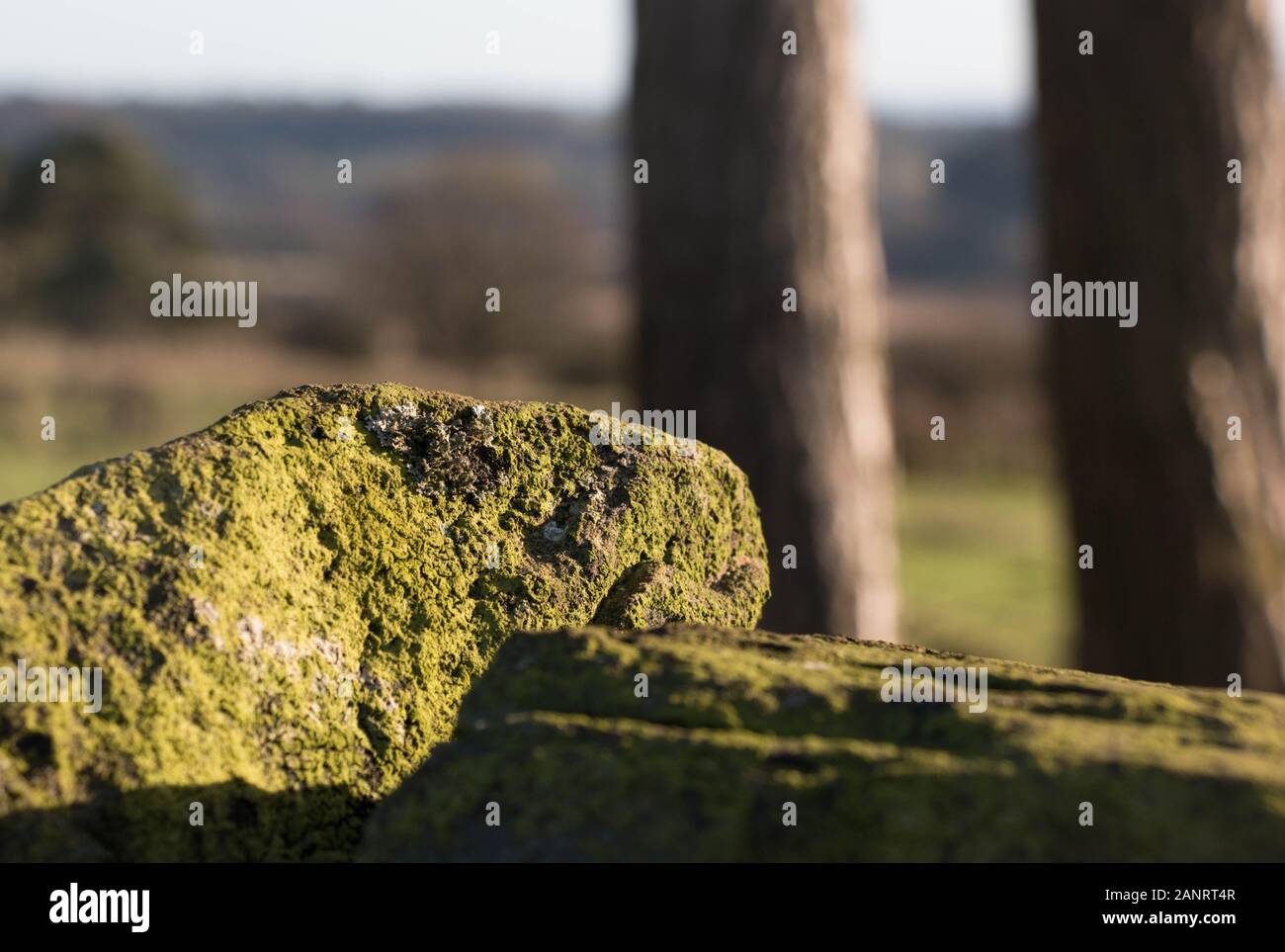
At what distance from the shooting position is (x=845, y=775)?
2.01m

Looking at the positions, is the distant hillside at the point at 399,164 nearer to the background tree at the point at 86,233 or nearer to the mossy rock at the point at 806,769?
the background tree at the point at 86,233

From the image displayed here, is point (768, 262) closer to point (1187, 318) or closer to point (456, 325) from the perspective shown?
point (1187, 318)

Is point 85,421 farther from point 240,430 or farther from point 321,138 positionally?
point 321,138

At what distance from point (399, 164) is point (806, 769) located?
40.4 meters

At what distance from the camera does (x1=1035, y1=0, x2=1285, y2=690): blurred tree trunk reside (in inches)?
220

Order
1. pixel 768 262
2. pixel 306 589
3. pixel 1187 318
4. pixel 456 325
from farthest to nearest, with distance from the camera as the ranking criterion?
pixel 456 325 → pixel 768 262 → pixel 1187 318 → pixel 306 589

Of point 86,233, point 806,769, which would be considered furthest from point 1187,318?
point 86,233

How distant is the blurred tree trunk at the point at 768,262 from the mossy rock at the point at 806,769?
380cm

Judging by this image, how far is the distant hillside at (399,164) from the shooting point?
45344 millimetres

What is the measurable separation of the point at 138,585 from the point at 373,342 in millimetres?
28834

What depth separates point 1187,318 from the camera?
18.4ft

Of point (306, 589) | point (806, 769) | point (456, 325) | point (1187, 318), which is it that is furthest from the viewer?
point (456, 325)

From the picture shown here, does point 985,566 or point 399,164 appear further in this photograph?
point 399,164

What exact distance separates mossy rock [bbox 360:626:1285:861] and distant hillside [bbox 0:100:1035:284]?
109 ft
